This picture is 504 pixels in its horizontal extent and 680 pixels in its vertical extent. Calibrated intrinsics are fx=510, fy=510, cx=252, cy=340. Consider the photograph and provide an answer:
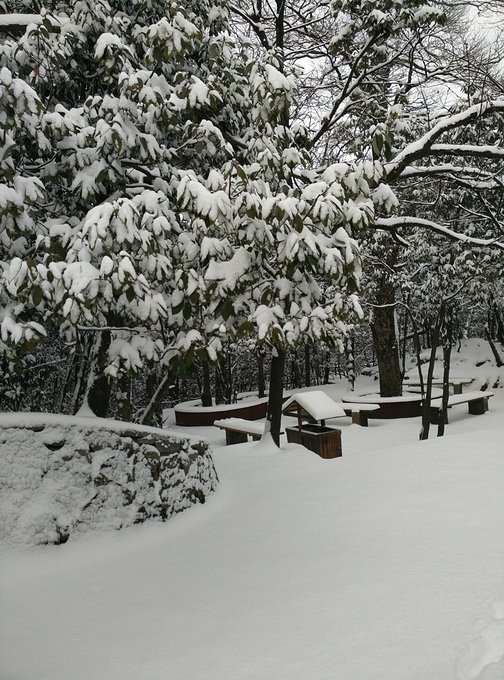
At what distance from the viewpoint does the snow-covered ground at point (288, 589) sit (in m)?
2.12

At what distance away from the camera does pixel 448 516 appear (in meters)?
3.37

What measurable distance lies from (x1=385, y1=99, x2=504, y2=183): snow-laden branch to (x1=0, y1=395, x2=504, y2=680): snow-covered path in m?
3.79

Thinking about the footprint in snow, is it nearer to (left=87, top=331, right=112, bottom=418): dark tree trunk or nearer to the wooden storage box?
(left=87, top=331, right=112, bottom=418): dark tree trunk

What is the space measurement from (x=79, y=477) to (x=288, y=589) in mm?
1902

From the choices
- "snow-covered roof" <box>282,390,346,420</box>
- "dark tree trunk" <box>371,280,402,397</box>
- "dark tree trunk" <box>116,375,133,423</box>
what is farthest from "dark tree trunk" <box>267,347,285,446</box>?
"dark tree trunk" <box>371,280,402,397</box>

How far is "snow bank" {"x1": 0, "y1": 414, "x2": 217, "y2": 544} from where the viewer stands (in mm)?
3656

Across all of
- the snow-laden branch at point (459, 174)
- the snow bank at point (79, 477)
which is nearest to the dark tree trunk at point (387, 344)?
the snow-laden branch at point (459, 174)

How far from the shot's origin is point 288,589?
2750mm

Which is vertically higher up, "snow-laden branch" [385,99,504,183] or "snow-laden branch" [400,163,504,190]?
"snow-laden branch" [385,99,504,183]

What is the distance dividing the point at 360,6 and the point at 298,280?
14.4ft

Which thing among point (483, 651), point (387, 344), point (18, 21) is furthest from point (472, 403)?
point (18, 21)

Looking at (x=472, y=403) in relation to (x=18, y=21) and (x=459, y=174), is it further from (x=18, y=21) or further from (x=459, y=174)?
(x=18, y=21)

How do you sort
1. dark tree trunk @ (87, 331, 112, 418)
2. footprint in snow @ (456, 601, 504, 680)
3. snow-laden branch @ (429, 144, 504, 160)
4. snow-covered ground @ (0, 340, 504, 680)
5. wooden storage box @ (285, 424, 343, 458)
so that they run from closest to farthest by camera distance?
footprint in snow @ (456, 601, 504, 680)
snow-covered ground @ (0, 340, 504, 680)
dark tree trunk @ (87, 331, 112, 418)
snow-laden branch @ (429, 144, 504, 160)
wooden storage box @ (285, 424, 343, 458)

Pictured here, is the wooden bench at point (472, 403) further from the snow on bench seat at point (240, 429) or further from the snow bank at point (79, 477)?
the snow bank at point (79, 477)
